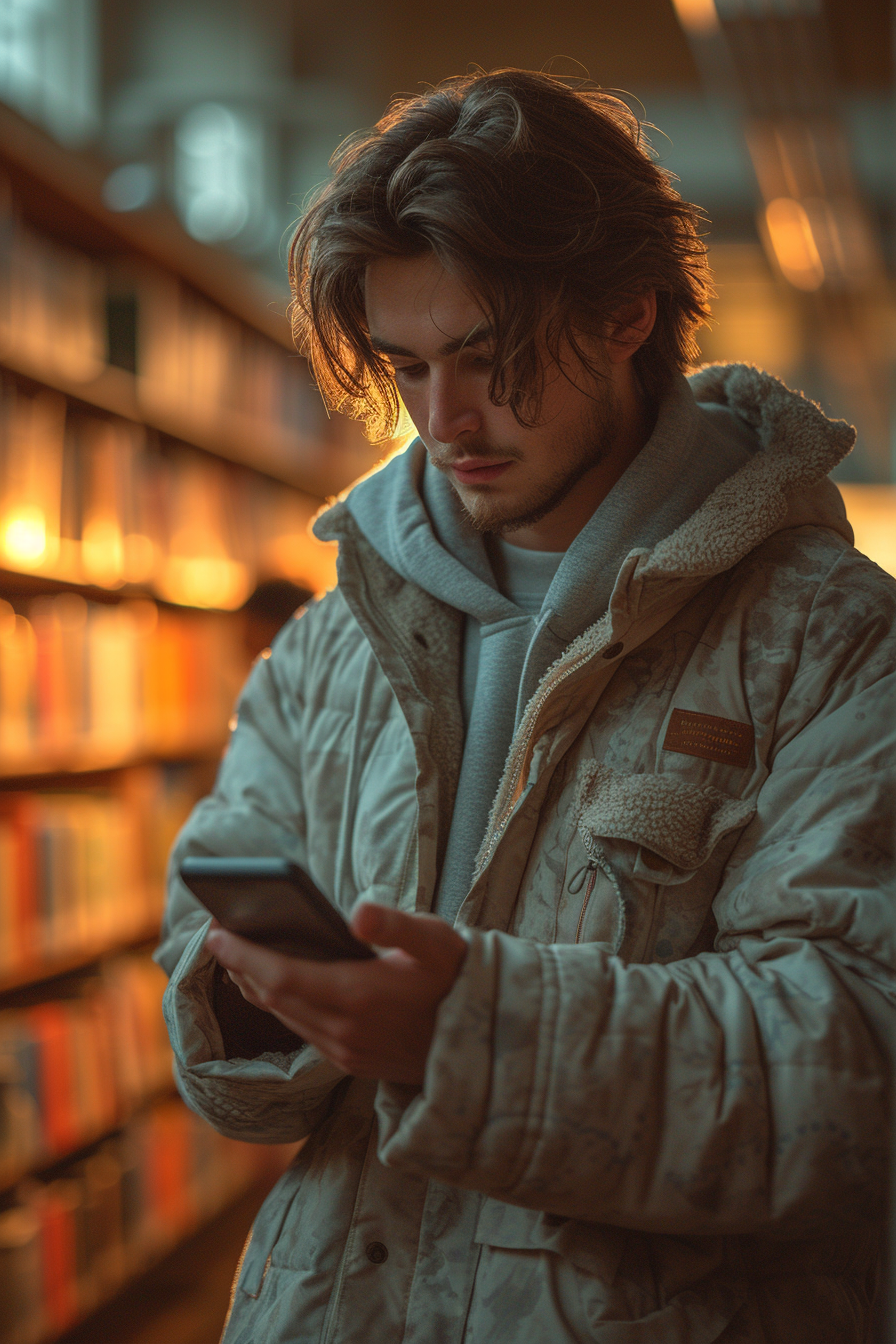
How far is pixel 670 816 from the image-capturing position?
0.89m

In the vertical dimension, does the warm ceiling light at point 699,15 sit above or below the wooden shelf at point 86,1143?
above

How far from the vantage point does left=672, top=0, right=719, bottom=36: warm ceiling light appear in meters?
2.95

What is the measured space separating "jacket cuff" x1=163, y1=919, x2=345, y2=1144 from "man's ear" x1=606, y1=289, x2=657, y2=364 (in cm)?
75

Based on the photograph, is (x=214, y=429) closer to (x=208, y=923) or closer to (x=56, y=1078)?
(x=56, y=1078)

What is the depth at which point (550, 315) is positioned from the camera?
110 centimetres

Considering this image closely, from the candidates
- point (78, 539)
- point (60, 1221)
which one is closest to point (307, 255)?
point (78, 539)

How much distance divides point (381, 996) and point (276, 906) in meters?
0.10

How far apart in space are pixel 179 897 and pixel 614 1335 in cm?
61

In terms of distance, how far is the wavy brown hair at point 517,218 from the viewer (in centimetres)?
106

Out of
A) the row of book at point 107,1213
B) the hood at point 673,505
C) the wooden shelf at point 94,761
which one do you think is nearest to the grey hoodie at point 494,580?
the hood at point 673,505

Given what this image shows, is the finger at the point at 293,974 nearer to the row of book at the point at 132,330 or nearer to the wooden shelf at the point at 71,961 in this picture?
the row of book at the point at 132,330

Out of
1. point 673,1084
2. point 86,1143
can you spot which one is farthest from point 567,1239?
point 86,1143

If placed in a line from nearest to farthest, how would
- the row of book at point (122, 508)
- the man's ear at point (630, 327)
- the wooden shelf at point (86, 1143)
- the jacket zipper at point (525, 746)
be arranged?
the jacket zipper at point (525, 746)
the man's ear at point (630, 327)
the wooden shelf at point (86, 1143)
the row of book at point (122, 508)

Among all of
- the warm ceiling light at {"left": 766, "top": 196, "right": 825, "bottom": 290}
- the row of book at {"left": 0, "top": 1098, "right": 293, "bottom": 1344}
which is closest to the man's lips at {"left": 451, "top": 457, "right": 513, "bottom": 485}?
the row of book at {"left": 0, "top": 1098, "right": 293, "bottom": 1344}
